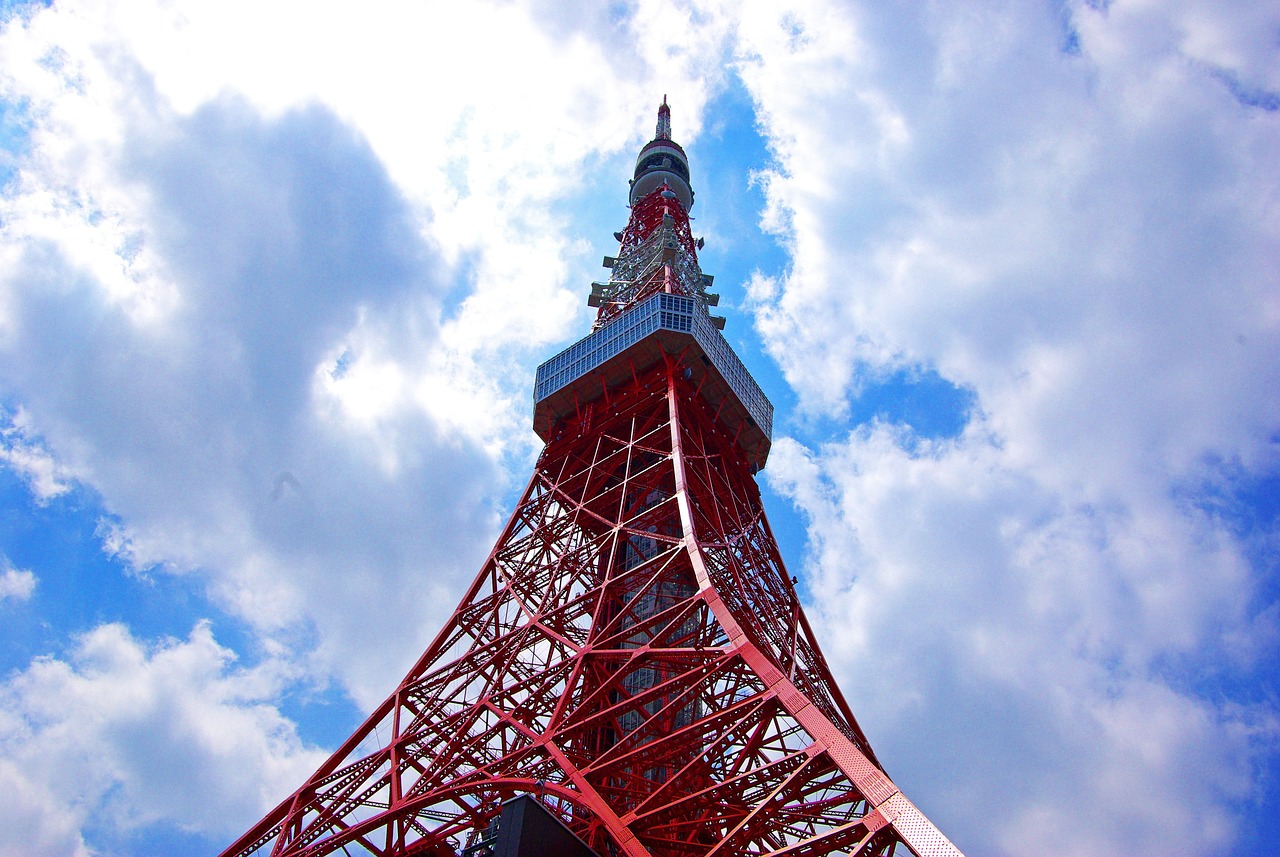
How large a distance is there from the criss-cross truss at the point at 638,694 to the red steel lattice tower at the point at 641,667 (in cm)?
6

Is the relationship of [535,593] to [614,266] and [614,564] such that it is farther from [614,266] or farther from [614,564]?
[614,266]

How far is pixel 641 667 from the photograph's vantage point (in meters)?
25.4

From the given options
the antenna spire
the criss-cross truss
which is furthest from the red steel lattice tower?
the antenna spire

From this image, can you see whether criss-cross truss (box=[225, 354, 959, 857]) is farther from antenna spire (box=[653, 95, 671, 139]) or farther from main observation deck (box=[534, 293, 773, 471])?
antenna spire (box=[653, 95, 671, 139])

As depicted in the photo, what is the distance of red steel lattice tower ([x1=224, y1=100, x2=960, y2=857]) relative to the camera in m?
19.8

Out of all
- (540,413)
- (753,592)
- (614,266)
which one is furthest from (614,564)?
(614,266)

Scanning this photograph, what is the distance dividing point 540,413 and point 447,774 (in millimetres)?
17381

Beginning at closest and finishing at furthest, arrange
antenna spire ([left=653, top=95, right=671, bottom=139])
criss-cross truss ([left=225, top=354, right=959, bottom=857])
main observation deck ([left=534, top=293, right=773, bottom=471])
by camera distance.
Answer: criss-cross truss ([left=225, top=354, right=959, bottom=857]), main observation deck ([left=534, top=293, right=773, bottom=471]), antenna spire ([left=653, top=95, right=671, bottom=139])

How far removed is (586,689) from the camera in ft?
86.6

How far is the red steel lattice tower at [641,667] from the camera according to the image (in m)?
19.8

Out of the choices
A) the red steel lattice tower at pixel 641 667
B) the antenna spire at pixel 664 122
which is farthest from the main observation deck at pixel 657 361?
the antenna spire at pixel 664 122

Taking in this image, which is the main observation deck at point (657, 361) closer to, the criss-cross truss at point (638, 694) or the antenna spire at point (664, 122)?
the criss-cross truss at point (638, 694)

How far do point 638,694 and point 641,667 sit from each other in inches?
47.1

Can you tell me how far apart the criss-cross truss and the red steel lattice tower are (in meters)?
0.06
